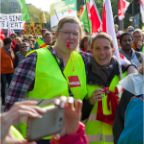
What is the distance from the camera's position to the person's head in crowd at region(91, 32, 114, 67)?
2723 mm

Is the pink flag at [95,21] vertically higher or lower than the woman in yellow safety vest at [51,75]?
higher

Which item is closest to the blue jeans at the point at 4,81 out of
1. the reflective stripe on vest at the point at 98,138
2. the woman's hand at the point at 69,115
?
the reflective stripe on vest at the point at 98,138

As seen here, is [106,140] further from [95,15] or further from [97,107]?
[95,15]

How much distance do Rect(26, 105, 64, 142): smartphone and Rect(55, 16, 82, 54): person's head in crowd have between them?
1335 mm

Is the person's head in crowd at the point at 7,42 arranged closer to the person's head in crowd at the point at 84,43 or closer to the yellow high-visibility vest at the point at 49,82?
the person's head in crowd at the point at 84,43

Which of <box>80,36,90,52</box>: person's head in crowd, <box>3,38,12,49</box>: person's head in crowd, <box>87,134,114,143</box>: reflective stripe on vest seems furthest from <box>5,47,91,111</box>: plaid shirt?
<box>3,38,12,49</box>: person's head in crowd

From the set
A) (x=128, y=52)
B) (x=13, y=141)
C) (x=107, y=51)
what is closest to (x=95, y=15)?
(x=128, y=52)

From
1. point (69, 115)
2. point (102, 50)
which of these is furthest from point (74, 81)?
point (69, 115)

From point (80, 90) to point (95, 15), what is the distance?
3227mm

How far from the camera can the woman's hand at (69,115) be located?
120 centimetres

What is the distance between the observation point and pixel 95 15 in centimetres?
531

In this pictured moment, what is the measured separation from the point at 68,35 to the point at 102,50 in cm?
47

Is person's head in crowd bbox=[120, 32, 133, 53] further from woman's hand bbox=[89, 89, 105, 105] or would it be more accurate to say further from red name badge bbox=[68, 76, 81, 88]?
red name badge bbox=[68, 76, 81, 88]

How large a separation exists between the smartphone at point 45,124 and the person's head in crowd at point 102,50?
1.64m
